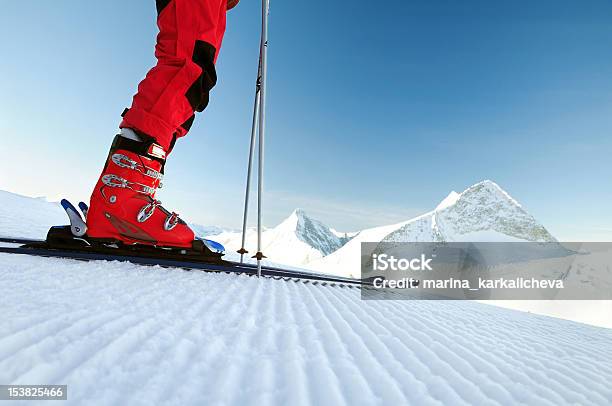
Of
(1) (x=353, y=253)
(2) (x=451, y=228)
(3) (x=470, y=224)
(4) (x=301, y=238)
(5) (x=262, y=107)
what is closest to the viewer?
(5) (x=262, y=107)

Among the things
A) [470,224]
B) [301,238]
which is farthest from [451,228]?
[301,238]

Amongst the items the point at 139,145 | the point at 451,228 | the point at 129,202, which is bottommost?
the point at 129,202

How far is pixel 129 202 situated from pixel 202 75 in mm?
653

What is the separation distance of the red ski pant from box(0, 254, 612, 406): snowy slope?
64 cm

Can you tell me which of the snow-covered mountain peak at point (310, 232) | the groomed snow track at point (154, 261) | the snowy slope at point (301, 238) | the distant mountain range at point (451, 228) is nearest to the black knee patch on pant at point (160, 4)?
the groomed snow track at point (154, 261)

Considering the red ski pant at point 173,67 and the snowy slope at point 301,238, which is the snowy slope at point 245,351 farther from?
the snowy slope at point 301,238

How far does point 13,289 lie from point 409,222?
103350 millimetres

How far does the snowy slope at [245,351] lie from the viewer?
457mm

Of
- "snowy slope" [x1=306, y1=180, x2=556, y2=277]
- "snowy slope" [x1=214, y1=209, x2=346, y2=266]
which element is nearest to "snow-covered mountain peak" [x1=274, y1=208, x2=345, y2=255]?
"snowy slope" [x1=214, y1=209, x2=346, y2=266]

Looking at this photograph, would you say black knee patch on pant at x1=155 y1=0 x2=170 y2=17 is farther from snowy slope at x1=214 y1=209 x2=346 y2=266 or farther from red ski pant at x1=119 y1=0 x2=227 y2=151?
snowy slope at x1=214 y1=209 x2=346 y2=266

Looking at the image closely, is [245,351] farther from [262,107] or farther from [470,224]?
[470,224]

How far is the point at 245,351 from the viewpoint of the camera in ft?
1.97

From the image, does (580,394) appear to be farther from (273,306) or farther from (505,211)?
(505,211)

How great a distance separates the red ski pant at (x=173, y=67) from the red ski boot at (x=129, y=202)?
91 millimetres
